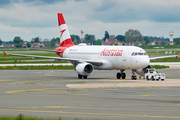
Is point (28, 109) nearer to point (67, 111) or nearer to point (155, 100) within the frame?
point (67, 111)

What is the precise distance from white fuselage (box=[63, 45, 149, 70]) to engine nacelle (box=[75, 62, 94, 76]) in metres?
1.67

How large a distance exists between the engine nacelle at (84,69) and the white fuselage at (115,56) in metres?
1.67

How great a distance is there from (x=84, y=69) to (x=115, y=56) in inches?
162

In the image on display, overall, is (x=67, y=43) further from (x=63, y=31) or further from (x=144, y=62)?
(x=144, y=62)

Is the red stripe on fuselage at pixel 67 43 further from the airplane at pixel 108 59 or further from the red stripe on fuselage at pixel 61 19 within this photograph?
the airplane at pixel 108 59

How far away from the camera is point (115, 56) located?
42.1 meters

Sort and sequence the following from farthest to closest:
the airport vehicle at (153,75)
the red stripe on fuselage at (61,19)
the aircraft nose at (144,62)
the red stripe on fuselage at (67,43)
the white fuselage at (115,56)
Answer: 1. the red stripe on fuselage at (61,19)
2. the red stripe on fuselage at (67,43)
3. the white fuselage at (115,56)
4. the aircraft nose at (144,62)
5. the airport vehicle at (153,75)

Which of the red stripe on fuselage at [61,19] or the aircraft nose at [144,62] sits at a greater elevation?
the red stripe on fuselage at [61,19]

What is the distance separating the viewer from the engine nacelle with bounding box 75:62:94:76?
41.4 meters

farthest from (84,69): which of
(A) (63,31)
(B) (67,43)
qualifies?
(A) (63,31)

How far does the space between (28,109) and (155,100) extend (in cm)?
831

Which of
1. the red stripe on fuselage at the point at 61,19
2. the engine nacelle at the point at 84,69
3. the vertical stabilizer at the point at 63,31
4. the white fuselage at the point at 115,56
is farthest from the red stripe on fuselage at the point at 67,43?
the engine nacelle at the point at 84,69

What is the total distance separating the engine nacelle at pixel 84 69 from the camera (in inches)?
1629

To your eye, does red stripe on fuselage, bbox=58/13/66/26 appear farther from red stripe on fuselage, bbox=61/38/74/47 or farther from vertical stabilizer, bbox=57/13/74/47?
red stripe on fuselage, bbox=61/38/74/47
